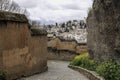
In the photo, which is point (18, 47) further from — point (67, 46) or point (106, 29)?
point (67, 46)

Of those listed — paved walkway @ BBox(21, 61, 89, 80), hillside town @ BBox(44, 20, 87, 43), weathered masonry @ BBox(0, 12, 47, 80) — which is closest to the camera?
weathered masonry @ BBox(0, 12, 47, 80)

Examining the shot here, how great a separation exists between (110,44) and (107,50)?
641 millimetres

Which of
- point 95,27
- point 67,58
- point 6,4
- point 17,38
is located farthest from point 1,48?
point 6,4

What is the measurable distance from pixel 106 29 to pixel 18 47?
16.6ft

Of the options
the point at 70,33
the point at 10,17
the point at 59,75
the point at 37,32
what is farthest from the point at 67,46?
the point at 10,17

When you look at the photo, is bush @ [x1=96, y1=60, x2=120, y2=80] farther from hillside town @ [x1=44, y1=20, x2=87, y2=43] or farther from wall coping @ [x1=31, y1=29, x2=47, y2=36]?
hillside town @ [x1=44, y1=20, x2=87, y2=43]

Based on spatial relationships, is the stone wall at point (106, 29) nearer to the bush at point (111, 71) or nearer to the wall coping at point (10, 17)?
the bush at point (111, 71)

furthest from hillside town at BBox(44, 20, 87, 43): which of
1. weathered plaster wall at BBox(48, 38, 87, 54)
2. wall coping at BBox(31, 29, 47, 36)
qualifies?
wall coping at BBox(31, 29, 47, 36)

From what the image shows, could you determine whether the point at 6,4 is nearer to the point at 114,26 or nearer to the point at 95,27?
the point at 95,27

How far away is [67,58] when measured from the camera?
47719 mm

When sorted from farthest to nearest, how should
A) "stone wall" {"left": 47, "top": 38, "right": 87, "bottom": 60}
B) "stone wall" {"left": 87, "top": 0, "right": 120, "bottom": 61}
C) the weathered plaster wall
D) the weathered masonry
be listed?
the weathered plaster wall, "stone wall" {"left": 47, "top": 38, "right": 87, "bottom": 60}, "stone wall" {"left": 87, "top": 0, "right": 120, "bottom": 61}, the weathered masonry

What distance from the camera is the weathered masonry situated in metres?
16.5

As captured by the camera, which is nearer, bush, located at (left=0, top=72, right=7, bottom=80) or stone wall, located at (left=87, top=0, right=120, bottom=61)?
bush, located at (left=0, top=72, right=7, bottom=80)

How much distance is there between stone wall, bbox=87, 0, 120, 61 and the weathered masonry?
13.9ft
